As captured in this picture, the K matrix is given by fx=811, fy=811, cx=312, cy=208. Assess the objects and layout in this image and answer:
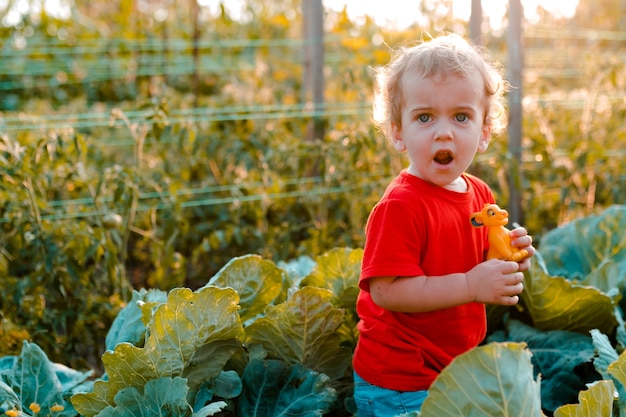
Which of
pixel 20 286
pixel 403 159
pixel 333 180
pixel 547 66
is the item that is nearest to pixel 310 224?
pixel 333 180

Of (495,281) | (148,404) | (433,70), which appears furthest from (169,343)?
(433,70)

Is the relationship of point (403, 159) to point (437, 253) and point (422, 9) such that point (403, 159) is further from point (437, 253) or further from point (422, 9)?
point (437, 253)

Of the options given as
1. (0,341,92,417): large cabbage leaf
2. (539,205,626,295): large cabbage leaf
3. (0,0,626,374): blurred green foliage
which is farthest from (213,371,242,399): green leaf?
(539,205,626,295): large cabbage leaf

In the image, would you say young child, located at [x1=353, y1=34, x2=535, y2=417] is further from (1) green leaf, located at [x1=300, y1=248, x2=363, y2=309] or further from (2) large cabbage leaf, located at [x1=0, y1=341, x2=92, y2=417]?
(2) large cabbage leaf, located at [x1=0, y1=341, x2=92, y2=417]

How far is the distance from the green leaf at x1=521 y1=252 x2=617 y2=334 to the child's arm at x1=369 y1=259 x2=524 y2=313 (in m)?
0.71

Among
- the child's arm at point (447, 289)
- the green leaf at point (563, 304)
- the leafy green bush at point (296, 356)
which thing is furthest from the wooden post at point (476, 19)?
the child's arm at point (447, 289)

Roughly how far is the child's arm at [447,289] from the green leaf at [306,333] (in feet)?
1.31

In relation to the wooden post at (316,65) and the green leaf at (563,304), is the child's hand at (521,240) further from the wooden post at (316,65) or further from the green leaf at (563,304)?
the wooden post at (316,65)

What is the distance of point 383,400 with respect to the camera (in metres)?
2.02

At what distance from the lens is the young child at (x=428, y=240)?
185 cm

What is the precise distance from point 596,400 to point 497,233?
1.42ft

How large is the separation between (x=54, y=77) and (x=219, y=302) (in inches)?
282

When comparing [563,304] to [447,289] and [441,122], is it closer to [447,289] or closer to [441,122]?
[447,289]

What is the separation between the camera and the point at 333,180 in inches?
153
